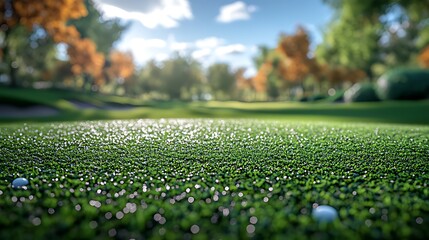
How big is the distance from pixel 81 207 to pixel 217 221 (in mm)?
1015

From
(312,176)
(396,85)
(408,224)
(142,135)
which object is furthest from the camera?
(396,85)

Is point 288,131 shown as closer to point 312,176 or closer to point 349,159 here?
point 349,159

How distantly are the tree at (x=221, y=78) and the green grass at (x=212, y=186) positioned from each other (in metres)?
58.7

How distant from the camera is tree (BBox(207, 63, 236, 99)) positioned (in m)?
62.6

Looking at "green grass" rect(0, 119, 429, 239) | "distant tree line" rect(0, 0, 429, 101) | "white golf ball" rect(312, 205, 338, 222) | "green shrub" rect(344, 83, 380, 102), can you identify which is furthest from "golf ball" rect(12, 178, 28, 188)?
"green shrub" rect(344, 83, 380, 102)

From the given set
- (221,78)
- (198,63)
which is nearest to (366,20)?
(221,78)

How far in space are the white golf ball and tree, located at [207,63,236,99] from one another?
60793 mm

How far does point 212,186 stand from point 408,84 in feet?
58.9

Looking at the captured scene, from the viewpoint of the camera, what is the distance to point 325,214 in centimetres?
201

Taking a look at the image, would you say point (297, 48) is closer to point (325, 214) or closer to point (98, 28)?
point (98, 28)

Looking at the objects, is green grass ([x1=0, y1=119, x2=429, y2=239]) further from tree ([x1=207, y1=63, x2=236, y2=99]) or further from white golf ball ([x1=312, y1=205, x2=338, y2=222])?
tree ([x1=207, y1=63, x2=236, y2=99])

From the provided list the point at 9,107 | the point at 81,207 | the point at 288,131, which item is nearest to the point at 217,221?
the point at 81,207

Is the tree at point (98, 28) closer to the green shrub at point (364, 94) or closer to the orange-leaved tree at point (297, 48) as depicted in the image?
the orange-leaved tree at point (297, 48)

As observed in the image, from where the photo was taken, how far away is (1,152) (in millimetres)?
3623
